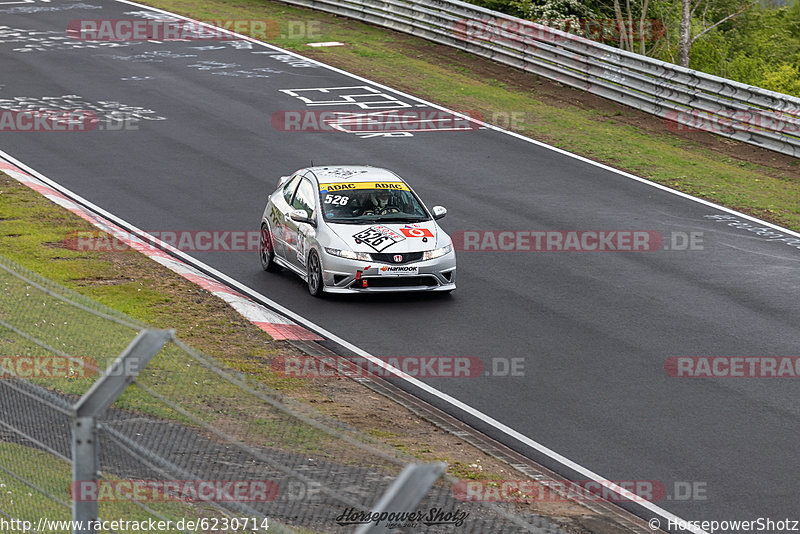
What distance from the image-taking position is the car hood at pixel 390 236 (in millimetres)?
14984

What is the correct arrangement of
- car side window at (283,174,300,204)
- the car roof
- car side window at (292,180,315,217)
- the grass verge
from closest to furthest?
the grass verge < car side window at (292,180,315,217) < the car roof < car side window at (283,174,300,204)

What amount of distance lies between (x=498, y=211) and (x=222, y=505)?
14.6 meters

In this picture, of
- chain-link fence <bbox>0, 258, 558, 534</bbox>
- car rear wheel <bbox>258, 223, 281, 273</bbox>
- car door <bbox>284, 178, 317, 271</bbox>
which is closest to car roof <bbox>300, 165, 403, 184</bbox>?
car door <bbox>284, 178, 317, 271</bbox>

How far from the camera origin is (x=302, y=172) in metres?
16.7

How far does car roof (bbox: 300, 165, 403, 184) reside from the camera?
16109 mm

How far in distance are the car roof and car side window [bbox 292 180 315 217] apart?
0.67 feet

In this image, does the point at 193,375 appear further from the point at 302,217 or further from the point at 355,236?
the point at 302,217

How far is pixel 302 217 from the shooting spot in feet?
50.9

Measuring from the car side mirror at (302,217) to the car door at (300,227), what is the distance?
0.32ft

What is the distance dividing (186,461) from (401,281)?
Answer: 9587mm

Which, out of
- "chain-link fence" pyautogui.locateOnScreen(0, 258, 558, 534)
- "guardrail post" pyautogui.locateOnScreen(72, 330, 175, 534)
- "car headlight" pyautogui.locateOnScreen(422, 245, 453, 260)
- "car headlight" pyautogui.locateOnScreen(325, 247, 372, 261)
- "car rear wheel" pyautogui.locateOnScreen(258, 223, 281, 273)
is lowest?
"car rear wheel" pyautogui.locateOnScreen(258, 223, 281, 273)

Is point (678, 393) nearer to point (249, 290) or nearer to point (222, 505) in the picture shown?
point (249, 290)

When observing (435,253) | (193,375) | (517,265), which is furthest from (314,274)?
(193,375)

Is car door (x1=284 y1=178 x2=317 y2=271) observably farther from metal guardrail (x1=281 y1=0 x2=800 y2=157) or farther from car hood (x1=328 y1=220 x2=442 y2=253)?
metal guardrail (x1=281 y1=0 x2=800 y2=157)
